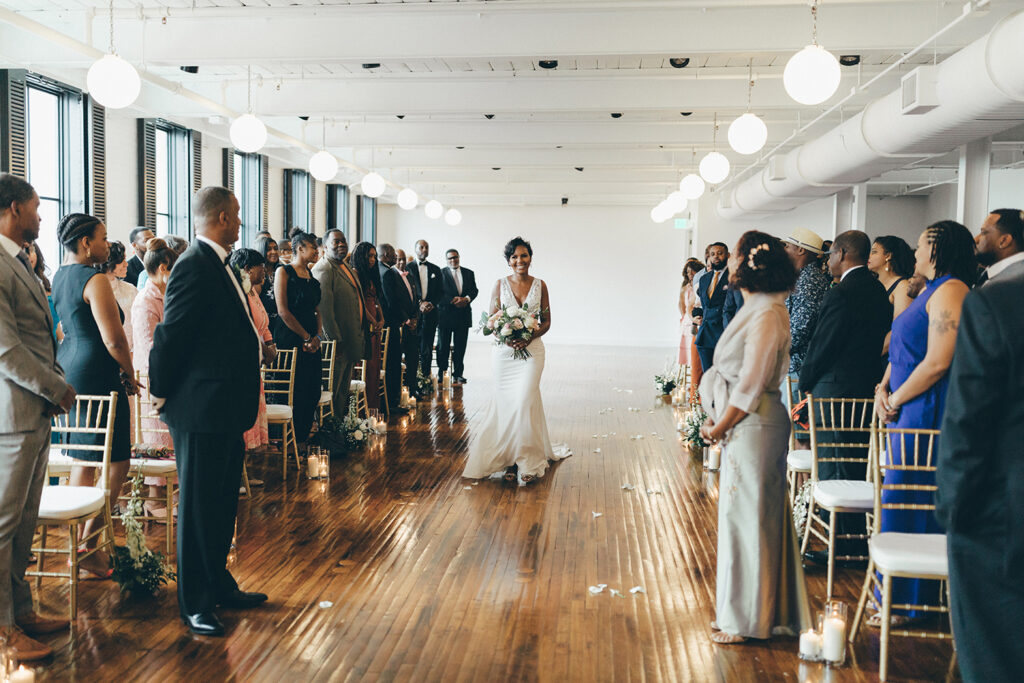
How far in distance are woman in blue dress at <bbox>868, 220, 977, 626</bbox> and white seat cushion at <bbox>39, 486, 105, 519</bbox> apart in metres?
3.33

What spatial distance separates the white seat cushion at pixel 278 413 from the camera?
600 cm

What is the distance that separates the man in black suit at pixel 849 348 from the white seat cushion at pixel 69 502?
11.4ft

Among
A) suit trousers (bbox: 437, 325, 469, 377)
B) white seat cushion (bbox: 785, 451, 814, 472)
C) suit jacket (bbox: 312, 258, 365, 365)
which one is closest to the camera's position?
white seat cushion (bbox: 785, 451, 814, 472)

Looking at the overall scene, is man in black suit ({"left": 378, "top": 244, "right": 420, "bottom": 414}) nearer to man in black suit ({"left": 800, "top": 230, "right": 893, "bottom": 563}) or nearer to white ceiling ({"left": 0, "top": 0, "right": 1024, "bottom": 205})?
white ceiling ({"left": 0, "top": 0, "right": 1024, "bottom": 205})

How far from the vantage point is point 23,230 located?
10.7 ft

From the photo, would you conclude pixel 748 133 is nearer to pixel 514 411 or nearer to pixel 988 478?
pixel 514 411

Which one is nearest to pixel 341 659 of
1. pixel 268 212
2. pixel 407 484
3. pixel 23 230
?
pixel 23 230

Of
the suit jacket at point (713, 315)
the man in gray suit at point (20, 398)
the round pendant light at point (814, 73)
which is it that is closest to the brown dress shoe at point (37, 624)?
the man in gray suit at point (20, 398)

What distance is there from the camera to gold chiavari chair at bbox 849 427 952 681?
300cm

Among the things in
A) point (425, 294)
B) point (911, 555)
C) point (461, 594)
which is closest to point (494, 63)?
point (425, 294)

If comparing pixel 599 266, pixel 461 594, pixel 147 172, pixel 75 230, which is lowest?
pixel 461 594

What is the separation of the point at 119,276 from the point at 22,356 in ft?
10.6

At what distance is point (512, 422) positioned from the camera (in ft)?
21.0

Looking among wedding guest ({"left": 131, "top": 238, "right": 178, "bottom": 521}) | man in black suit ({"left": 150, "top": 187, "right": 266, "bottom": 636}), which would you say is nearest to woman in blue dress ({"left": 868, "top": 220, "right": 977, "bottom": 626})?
man in black suit ({"left": 150, "top": 187, "right": 266, "bottom": 636})
